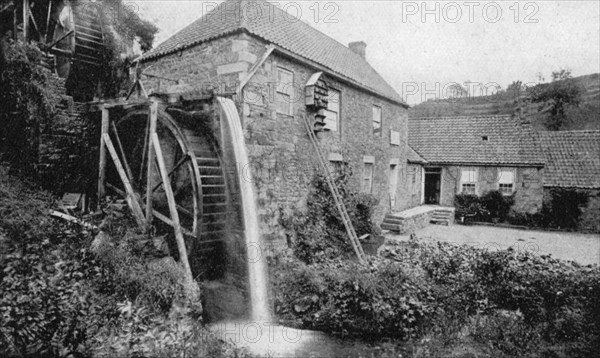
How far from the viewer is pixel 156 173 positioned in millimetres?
8320

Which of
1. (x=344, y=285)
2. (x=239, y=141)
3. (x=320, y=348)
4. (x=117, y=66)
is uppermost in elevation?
(x=117, y=66)

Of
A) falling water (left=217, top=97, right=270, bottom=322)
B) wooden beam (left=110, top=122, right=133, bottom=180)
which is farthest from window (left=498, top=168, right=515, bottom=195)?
wooden beam (left=110, top=122, right=133, bottom=180)

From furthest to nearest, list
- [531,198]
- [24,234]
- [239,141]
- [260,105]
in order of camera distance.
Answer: [531,198], [260,105], [239,141], [24,234]

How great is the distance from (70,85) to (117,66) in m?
1.34

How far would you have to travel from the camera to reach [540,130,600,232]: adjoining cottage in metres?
16.3

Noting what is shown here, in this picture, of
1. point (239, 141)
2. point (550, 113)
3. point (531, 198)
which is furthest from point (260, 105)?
point (550, 113)

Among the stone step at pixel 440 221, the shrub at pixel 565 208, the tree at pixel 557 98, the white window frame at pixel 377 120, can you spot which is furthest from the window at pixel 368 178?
the tree at pixel 557 98

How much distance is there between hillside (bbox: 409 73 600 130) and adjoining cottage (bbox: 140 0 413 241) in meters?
26.2

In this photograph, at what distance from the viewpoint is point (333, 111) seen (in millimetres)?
11172

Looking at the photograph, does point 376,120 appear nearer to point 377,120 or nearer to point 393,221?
point 377,120

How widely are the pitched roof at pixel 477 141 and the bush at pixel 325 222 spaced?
9232 mm

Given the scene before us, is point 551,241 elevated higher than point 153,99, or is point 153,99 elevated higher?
point 153,99

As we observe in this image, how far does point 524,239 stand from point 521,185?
4857 mm

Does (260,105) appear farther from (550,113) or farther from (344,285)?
(550,113)
